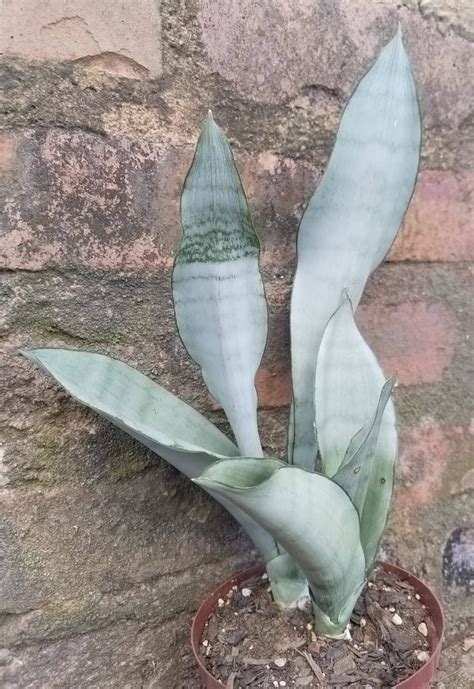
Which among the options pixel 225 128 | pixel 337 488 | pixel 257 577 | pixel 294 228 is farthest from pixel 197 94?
pixel 257 577

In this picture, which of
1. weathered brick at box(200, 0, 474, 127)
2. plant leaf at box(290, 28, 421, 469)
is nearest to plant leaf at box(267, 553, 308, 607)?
plant leaf at box(290, 28, 421, 469)

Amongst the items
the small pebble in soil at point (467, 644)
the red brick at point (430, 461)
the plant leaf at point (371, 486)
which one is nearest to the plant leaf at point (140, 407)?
the plant leaf at point (371, 486)

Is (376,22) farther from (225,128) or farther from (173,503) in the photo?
(173,503)

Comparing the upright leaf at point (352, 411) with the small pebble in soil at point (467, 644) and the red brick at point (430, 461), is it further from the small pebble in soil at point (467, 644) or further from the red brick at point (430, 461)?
the small pebble in soil at point (467, 644)

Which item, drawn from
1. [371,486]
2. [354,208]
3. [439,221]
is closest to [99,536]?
[371,486]

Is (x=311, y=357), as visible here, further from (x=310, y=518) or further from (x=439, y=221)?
(x=439, y=221)

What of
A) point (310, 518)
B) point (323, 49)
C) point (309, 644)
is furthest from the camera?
point (323, 49)

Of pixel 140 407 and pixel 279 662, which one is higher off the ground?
pixel 140 407
